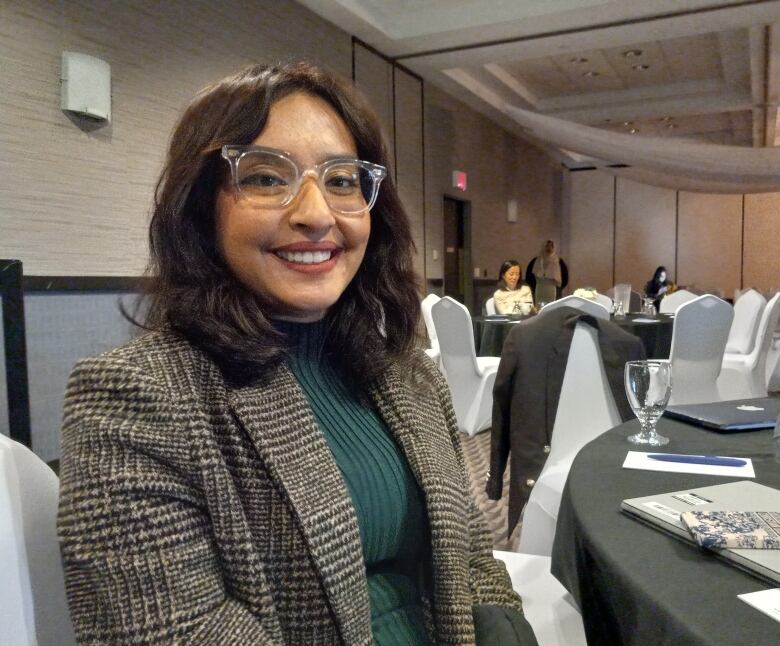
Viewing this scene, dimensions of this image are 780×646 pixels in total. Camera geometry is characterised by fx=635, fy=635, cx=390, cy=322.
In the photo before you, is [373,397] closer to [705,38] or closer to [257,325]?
[257,325]

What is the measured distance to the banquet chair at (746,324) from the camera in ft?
16.2

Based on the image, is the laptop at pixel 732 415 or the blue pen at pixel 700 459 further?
the laptop at pixel 732 415

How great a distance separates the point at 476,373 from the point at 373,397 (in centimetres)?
311

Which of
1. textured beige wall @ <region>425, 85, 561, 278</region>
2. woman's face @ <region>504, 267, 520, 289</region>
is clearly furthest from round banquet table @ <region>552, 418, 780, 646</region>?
textured beige wall @ <region>425, 85, 561, 278</region>

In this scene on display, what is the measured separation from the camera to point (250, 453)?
0.80 m

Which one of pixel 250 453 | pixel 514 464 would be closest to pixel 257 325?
pixel 250 453

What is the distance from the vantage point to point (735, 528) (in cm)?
81

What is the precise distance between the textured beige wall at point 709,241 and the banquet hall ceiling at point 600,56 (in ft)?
4.90

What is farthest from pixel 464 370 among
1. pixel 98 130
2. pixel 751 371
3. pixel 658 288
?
pixel 658 288

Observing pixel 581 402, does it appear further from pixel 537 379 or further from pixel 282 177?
pixel 282 177

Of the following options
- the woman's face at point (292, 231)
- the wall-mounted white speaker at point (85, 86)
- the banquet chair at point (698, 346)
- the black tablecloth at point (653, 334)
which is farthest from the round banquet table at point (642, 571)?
the wall-mounted white speaker at point (85, 86)

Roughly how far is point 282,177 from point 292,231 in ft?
0.26

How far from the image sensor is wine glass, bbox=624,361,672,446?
1.32 m

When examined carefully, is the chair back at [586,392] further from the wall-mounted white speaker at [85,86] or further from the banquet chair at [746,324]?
the banquet chair at [746,324]
